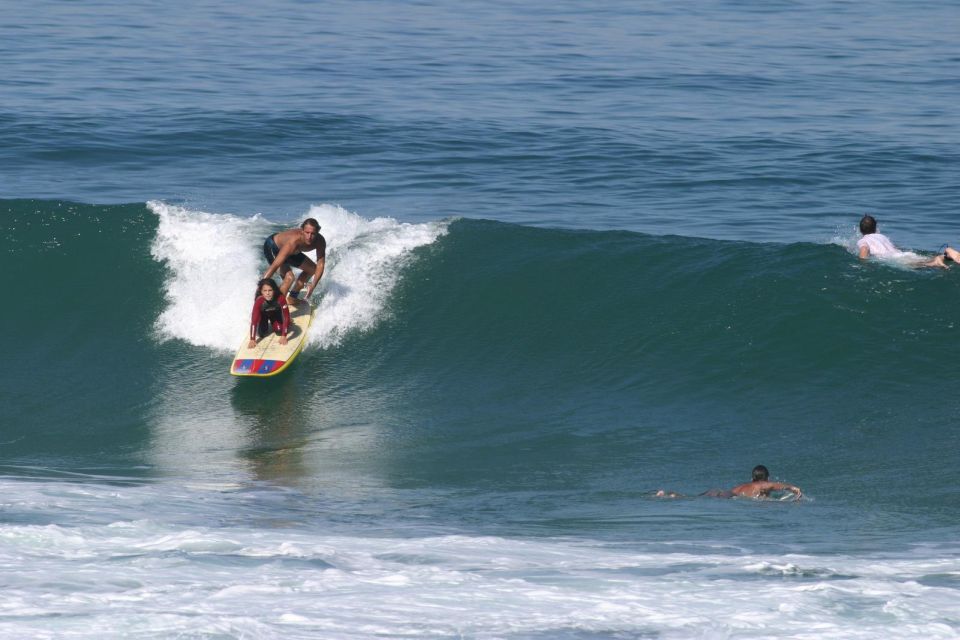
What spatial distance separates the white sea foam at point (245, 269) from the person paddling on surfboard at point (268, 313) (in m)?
0.77

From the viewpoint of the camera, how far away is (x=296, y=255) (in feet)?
51.2

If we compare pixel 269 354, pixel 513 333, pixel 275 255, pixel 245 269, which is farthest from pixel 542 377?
pixel 245 269

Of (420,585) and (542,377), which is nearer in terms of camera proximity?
(420,585)

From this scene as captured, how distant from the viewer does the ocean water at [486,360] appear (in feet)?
29.2

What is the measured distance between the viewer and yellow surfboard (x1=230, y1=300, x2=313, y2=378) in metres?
14.8

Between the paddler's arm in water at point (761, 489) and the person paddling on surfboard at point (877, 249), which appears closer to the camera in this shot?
the paddler's arm in water at point (761, 489)

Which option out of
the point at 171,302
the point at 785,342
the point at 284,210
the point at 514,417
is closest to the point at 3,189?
the point at 284,210

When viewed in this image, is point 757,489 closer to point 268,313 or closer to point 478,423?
point 478,423

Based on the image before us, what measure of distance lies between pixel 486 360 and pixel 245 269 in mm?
3602

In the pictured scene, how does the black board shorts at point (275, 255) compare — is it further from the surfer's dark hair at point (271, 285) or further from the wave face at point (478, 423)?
the wave face at point (478, 423)

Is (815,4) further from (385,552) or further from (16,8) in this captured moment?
(385,552)

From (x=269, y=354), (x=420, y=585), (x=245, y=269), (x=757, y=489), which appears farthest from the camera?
(x=245, y=269)

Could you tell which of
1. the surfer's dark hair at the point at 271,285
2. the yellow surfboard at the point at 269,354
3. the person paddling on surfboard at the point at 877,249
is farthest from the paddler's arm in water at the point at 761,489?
the person paddling on surfboard at the point at 877,249

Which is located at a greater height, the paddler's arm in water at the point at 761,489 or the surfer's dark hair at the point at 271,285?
the surfer's dark hair at the point at 271,285
